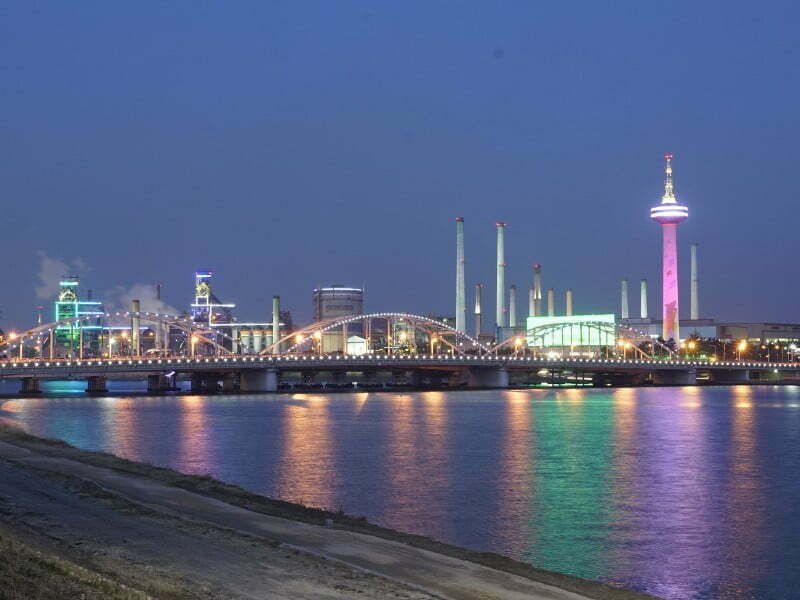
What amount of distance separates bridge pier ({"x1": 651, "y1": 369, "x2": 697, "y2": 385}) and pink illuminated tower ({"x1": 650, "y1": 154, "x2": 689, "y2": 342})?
26.1 m

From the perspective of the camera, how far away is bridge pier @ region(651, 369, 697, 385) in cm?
16650

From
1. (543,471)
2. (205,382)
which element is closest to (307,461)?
(543,471)

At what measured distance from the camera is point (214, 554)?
19.9m

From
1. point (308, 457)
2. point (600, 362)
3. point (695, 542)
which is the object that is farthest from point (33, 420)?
point (600, 362)

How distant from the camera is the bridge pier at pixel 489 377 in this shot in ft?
497

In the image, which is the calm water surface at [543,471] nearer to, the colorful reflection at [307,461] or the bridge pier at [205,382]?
the colorful reflection at [307,461]

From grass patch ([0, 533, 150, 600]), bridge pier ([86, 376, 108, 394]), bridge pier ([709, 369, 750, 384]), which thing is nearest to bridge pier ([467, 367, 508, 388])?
bridge pier ([709, 369, 750, 384])

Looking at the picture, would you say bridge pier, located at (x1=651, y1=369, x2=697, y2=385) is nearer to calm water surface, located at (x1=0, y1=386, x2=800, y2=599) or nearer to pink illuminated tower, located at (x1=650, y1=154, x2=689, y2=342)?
pink illuminated tower, located at (x1=650, y1=154, x2=689, y2=342)

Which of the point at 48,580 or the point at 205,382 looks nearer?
the point at 48,580

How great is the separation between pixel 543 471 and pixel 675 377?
414ft

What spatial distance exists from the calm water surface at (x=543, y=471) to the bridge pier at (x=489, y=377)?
2032 inches

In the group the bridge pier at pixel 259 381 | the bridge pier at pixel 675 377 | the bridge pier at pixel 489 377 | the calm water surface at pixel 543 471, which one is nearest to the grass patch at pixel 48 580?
the calm water surface at pixel 543 471

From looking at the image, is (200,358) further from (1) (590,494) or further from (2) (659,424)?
(1) (590,494)

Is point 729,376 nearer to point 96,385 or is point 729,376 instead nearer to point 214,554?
Answer: point 96,385
